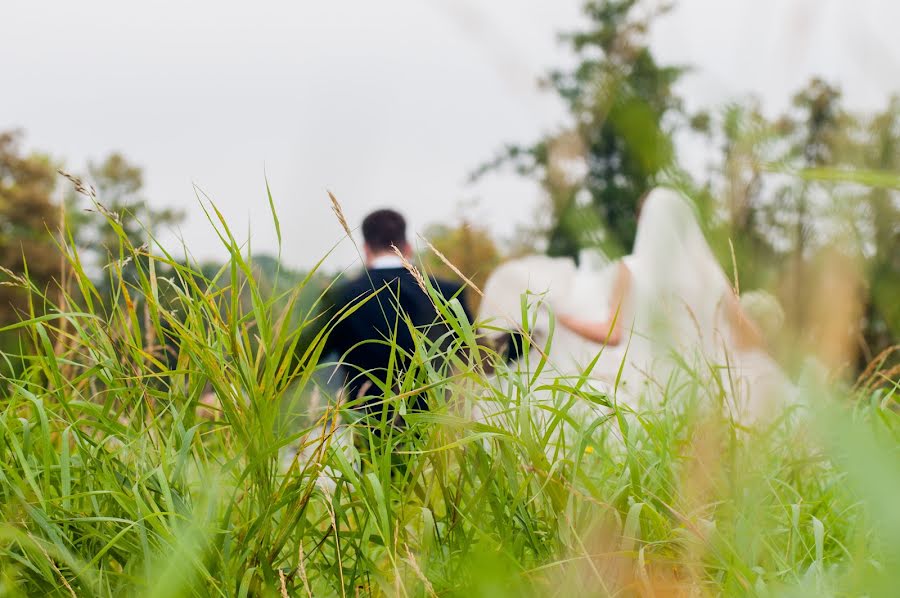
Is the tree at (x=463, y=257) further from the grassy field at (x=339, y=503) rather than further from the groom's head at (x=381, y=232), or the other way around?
the groom's head at (x=381, y=232)

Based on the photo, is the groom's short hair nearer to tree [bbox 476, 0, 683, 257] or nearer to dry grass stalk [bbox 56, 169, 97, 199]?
dry grass stalk [bbox 56, 169, 97, 199]

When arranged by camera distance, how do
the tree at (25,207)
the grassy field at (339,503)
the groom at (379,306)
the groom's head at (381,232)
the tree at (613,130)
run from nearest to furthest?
the tree at (613,130) < the grassy field at (339,503) < the groom at (379,306) < the groom's head at (381,232) < the tree at (25,207)

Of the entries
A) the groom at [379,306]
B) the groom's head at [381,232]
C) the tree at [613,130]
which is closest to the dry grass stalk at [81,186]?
the tree at [613,130]

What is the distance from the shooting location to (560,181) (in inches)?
22.8

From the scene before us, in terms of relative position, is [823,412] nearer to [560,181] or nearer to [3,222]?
[560,181]

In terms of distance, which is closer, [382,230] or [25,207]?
[382,230]

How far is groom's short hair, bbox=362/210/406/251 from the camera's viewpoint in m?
4.71

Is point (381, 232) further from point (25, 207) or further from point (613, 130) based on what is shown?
point (25, 207)

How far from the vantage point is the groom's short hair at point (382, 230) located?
15.5ft

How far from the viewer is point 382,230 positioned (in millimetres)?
4730

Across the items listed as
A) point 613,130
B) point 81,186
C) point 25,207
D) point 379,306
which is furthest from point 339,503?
point 25,207

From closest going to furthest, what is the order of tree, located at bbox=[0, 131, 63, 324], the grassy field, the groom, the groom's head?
1. the grassy field
2. the groom
3. the groom's head
4. tree, located at bbox=[0, 131, 63, 324]

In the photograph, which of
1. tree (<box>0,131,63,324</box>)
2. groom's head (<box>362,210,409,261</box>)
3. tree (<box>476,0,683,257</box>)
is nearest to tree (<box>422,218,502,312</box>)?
tree (<box>476,0,683,257</box>)

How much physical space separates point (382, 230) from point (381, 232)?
0.6 inches
